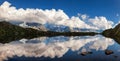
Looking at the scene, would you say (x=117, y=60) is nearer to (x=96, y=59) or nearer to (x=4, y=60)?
(x=96, y=59)

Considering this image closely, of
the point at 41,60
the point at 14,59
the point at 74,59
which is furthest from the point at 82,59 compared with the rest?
the point at 14,59

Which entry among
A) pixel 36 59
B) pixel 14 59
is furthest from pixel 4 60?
pixel 36 59

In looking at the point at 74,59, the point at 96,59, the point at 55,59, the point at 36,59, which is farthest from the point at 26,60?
the point at 96,59

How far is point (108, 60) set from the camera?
8625 cm

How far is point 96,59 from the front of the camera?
88.6m

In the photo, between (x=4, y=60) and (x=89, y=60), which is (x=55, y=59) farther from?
(x=4, y=60)

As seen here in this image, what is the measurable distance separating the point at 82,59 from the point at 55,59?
986 centimetres

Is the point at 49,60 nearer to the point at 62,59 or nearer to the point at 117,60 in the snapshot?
the point at 62,59

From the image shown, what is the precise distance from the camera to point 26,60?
85.5 metres

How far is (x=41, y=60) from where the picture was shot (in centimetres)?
8669

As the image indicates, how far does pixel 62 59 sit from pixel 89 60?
9.83m

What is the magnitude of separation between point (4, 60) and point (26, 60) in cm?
760

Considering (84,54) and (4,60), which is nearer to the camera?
(4,60)

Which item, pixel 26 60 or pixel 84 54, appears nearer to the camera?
pixel 26 60
